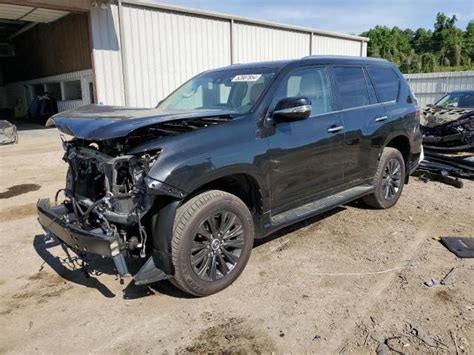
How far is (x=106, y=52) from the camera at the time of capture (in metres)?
13.5

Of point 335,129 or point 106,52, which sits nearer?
point 335,129

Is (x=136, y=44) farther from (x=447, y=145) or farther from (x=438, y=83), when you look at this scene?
(x=438, y=83)

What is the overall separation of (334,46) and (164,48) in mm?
10538

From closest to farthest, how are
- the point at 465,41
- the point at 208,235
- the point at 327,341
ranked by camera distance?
the point at 327,341 < the point at 208,235 < the point at 465,41

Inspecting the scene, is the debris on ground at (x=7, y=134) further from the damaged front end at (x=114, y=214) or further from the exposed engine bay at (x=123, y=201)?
the exposed engine bay at (x=123, y=201)

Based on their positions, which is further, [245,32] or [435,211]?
[245,32]

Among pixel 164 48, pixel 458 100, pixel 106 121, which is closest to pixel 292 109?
pixel 106 121

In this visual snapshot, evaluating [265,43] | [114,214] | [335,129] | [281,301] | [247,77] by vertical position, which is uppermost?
[265,43]

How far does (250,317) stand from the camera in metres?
3.27

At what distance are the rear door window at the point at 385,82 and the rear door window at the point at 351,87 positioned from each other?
294 millimetres

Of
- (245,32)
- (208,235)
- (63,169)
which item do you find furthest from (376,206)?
(245,32)

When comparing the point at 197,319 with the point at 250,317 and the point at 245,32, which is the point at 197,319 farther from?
the point at 245,32

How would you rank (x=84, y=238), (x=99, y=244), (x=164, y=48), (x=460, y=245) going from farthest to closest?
(x=164, y=48) < (x=460, y=245) < (x=84, y=238) < (x=99, y=244)

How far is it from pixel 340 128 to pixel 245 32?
44.9 ft
